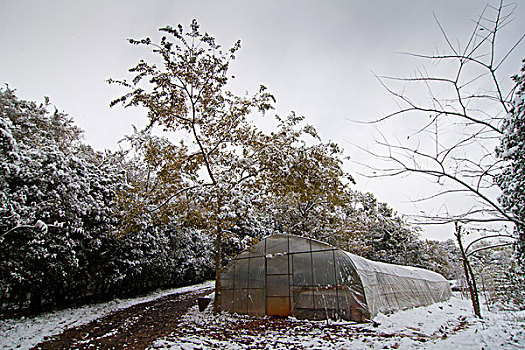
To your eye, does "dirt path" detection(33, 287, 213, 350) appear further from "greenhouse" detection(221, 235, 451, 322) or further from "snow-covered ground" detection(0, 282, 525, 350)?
"greenhouse" detection(221, 235, 451, 322)

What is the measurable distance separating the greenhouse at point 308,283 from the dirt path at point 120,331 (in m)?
2.83

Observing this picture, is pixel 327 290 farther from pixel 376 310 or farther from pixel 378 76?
pixel 378 76

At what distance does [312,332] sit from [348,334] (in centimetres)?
100

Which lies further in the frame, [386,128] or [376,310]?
[376,310]

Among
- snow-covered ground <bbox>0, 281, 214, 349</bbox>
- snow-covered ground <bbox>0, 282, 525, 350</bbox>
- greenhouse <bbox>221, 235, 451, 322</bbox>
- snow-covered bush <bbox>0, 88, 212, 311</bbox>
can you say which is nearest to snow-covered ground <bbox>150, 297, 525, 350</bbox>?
snow-covered ground <bbox>0, 282, 525, 350</bbox>

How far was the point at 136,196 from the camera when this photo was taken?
1079 centimetres

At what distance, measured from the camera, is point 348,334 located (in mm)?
7195

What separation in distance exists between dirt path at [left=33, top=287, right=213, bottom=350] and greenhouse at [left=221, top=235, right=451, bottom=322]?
2827mm

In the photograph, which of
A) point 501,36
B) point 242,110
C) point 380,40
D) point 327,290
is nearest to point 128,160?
point 242,110

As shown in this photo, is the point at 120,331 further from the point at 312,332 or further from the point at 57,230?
the point at 312,332

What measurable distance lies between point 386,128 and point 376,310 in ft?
27.5

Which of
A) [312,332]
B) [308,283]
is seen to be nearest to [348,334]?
[312,332]

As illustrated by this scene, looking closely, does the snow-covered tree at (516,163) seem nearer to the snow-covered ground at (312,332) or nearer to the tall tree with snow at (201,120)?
the snow-covered ground at (312,332)

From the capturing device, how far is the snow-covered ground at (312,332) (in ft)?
17.7
